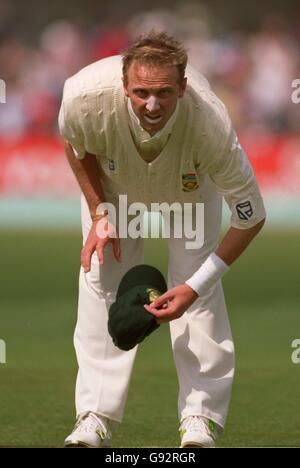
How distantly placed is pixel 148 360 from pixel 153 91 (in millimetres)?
3511

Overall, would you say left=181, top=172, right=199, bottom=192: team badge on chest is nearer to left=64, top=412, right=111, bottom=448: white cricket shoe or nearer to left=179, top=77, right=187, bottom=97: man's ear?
left=179, top=77, right=187, bottom=97: man's ear

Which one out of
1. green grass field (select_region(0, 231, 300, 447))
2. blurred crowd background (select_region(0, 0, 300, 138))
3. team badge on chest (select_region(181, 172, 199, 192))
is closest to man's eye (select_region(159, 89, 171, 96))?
team badge on chest (select_region(181, 172, 199, 192))

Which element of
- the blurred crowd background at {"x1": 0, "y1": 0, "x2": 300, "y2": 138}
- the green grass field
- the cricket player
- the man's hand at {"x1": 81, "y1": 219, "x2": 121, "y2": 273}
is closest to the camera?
the cricket player

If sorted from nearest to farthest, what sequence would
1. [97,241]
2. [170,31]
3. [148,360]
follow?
[97,241] → [148,360] → [170,31]

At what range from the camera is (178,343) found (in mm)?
5188

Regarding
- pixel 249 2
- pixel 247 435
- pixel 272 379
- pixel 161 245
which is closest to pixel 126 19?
pixel 249 2

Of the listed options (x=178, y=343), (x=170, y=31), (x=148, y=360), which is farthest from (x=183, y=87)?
(x=170, y=31)

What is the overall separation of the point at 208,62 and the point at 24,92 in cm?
298

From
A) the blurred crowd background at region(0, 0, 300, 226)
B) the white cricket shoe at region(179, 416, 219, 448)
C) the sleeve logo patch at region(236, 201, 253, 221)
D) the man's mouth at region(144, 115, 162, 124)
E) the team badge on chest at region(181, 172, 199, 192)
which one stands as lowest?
the white cricket shoe at region(179, 416, 219, 448)

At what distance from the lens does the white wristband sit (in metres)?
4.78

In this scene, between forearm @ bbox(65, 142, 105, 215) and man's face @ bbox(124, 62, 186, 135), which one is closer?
man's face @ bbox(124, 62, 186, 135)

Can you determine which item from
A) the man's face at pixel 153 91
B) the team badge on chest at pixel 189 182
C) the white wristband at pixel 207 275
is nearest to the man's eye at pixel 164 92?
the man's face at pixel 153 91

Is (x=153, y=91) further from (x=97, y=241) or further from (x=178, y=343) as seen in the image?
(x=178, y=343)

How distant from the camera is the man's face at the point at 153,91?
4453mm
